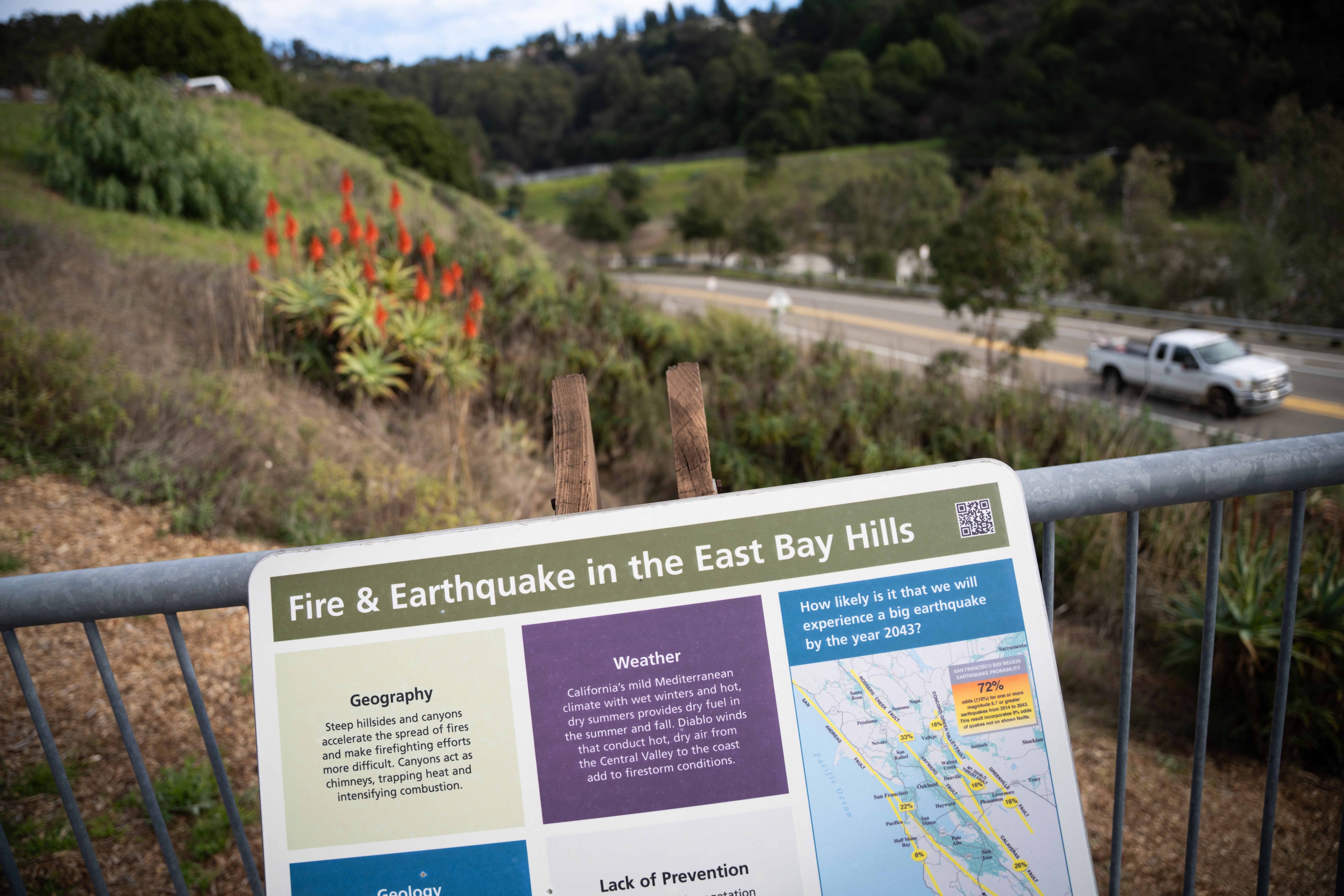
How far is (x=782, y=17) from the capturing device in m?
120

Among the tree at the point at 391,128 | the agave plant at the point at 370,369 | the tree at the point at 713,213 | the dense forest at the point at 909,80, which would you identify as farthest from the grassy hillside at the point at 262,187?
the dense forest at the point at 909,80

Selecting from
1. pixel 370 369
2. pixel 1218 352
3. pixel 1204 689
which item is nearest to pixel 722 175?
pixel 1218 352

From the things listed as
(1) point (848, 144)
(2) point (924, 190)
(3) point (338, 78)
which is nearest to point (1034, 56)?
(1) point (848, 144)

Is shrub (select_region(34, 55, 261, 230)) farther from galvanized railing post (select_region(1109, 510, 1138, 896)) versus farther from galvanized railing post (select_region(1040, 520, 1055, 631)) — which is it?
galvanized railing post (select_region(1109, 510, 1138, 896))

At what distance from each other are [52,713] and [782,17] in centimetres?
13776

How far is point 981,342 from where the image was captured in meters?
26.0

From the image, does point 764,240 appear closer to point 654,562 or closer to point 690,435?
point 690,435

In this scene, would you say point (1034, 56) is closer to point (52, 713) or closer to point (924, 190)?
point (924, 190)

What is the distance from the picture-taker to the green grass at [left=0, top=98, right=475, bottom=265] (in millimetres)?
11180

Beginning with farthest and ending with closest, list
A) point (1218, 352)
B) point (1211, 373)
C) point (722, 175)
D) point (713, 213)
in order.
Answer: point (722, 175)
point (713, 213)
point (1218, 352)
point (1211, 373)

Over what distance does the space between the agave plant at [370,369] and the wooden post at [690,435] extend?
6.57 meters

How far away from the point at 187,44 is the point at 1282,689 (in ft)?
141

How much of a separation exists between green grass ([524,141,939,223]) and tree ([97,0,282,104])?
3442 centimetres

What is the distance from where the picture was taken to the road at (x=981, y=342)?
17391 millimetres
